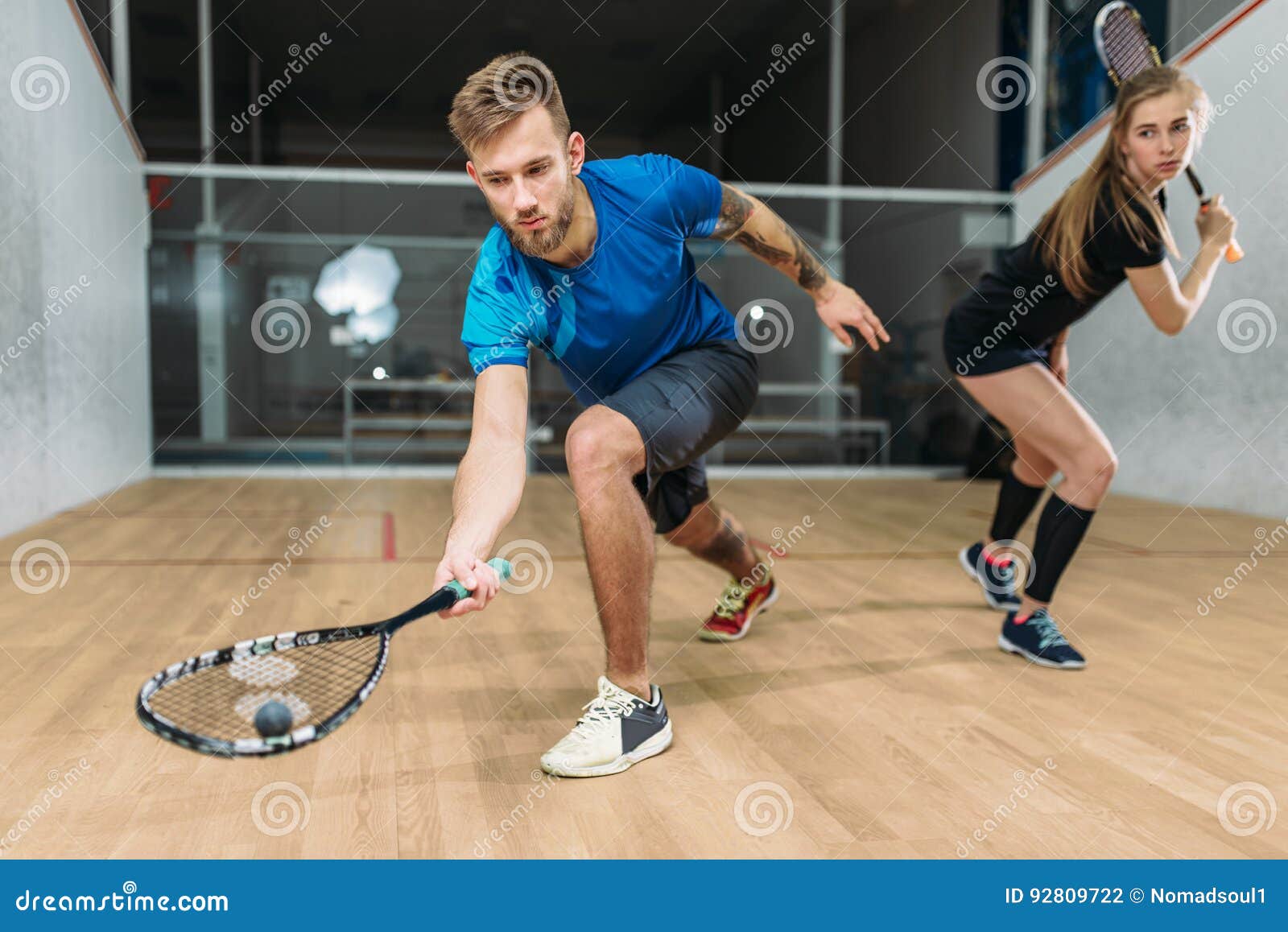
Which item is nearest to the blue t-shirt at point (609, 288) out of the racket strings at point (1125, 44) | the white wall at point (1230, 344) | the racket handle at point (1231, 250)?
the racket handle at point (1231, 250)

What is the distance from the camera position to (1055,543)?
2.05 m

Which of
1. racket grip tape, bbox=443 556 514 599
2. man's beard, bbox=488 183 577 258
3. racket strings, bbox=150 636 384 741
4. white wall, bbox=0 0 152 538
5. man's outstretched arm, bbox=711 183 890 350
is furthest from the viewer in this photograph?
white wall, bbox=0 0 152 538

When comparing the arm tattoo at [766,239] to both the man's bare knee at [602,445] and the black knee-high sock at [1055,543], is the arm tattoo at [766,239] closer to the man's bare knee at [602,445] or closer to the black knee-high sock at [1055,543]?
the man's bare knee at [602,445]

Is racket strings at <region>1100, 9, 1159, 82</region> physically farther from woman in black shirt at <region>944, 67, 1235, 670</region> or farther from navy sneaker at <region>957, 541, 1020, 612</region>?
navy sneaker at <region>957, 541, 1020, 612</region>

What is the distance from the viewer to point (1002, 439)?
6.11 metres

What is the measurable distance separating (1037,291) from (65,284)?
13.3 ft

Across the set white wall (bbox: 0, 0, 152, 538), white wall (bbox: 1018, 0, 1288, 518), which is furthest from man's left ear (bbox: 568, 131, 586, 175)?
white wall (bbox: 1018, 0, 1288, 518)

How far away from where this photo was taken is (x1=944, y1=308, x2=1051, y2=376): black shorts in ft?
6.99

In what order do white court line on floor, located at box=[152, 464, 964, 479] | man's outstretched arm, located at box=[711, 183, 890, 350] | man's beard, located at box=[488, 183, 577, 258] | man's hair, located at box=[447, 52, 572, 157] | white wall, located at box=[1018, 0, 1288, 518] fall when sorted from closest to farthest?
man's hair, located at box=[447, 52, 572, 157]
man's beard, located at box=[488, 183, 577, 258]
man's outstretched arm, located at box=[711, 183, 890, 350]
white wall, located at box=[1018, 0, 1288, 518]
white court line on floor, located at box=[152, 464, 964, 479]

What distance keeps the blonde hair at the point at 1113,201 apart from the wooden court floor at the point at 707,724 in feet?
2.47

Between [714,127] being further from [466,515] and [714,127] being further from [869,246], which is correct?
[466,515]
